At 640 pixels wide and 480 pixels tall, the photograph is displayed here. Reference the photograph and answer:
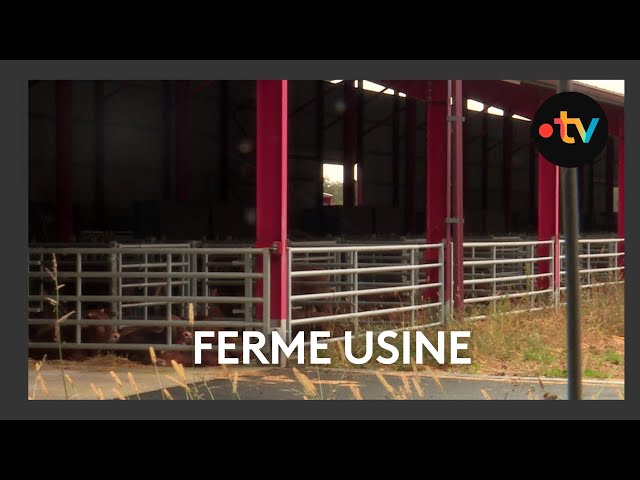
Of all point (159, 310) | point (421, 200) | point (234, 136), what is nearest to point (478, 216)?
point (421, 200)

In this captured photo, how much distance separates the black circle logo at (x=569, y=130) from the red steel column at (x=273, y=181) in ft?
19.1

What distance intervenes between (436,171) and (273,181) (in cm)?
431

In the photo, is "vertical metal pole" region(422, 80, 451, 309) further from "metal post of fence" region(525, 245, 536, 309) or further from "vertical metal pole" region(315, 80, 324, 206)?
"vertical metal pole" region(315, 80, 324, 206)

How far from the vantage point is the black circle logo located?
14.5 ft

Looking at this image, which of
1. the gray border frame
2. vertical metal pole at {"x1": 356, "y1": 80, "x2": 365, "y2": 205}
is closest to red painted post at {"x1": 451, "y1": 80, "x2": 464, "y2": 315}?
the gray border frame

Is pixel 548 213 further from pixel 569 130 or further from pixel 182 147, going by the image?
pixel 569 130

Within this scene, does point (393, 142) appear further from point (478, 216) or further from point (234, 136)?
point (234, 136)

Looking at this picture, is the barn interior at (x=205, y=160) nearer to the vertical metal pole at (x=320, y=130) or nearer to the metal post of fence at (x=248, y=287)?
the vertical metal pole at (x=320, y=130)

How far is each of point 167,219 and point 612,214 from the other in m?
34.6

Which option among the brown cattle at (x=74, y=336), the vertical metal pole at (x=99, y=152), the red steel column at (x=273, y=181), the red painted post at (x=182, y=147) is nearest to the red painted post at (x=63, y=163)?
the red painted post at (x=182, y=147)

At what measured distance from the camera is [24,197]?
5328 millimetres

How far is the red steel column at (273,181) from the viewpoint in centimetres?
1020

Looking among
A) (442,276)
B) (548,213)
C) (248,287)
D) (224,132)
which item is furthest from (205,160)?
(248,287)

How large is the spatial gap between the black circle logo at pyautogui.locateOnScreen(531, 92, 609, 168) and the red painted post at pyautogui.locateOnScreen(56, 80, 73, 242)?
19.3 metres
